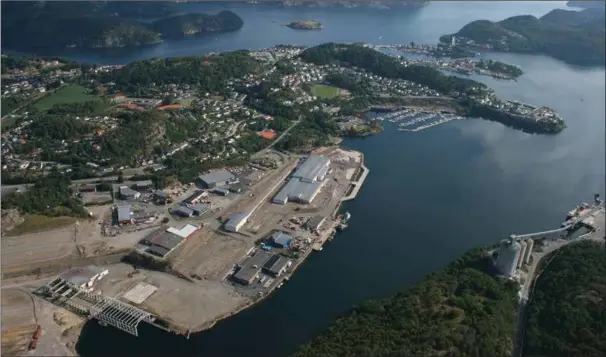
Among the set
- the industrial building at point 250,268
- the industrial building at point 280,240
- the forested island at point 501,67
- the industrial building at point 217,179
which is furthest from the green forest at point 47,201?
the forested island at point 501,67

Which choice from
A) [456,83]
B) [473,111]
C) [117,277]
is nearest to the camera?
[117,277]

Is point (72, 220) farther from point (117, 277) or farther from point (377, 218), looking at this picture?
point (377, 218)

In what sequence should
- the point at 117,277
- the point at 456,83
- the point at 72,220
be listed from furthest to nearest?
the point at 456,83 → the point at 72,220 → the point at 117,277

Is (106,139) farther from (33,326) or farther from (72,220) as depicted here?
(33,326)

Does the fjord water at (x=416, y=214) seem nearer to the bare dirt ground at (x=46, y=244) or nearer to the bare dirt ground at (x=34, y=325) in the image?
the bare dirt ground at (x=34, y=325)

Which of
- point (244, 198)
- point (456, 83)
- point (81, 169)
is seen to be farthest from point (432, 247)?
point (456, 83)

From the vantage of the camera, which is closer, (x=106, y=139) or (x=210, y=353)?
(x=210, y=353)
